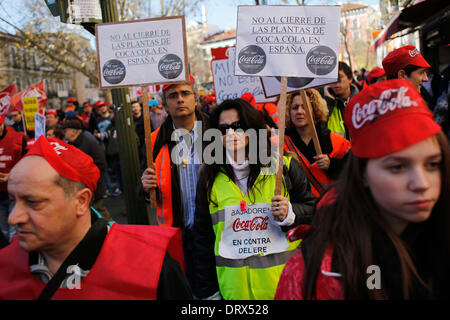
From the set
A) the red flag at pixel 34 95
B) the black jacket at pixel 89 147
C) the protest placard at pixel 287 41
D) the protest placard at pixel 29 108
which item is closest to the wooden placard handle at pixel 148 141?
the protest placard at pixel 287 41

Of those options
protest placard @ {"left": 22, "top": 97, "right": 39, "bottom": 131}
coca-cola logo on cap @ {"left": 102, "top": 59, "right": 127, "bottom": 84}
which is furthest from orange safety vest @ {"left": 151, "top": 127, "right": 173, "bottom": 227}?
protest placard @ {"left": 22, "top": 97, "right": 39, "bottom": 131}

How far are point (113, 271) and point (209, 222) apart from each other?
Result: 1.08 meters

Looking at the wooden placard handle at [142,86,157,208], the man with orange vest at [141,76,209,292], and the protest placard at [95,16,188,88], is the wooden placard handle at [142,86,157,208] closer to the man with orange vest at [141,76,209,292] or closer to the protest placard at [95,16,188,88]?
the man with orange vest at [141,76,209,292]

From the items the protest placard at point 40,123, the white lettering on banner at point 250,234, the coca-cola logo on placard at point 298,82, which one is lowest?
the white lettering on banner at point 250,234

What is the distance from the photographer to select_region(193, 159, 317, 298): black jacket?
8.20 ft

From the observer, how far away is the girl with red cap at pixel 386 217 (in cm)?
128

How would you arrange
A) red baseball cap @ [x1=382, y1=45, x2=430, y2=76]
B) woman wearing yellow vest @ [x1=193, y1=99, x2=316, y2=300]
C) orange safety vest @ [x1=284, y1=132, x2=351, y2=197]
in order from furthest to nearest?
red baseball cap @ [x1=382, y1=45, x2=430, y2=76] → orange safety vest @ [x1=284, y1=132, x2=351, y2=197] → woman wearing yellow vest @ [x1=193, y1=99, x2=316, y2=300]

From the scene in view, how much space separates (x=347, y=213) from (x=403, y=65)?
3172mm

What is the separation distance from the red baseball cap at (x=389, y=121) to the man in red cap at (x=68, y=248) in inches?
37.4

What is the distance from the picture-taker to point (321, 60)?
2.96 meters

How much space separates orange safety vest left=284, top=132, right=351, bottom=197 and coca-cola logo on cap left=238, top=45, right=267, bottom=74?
0.79m

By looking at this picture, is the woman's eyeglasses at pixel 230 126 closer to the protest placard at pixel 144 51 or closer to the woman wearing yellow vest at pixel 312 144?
the protest placard at pixel 144 51

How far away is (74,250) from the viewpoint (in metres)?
1.64

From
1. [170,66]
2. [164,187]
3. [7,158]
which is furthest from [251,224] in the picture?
[7,158]
